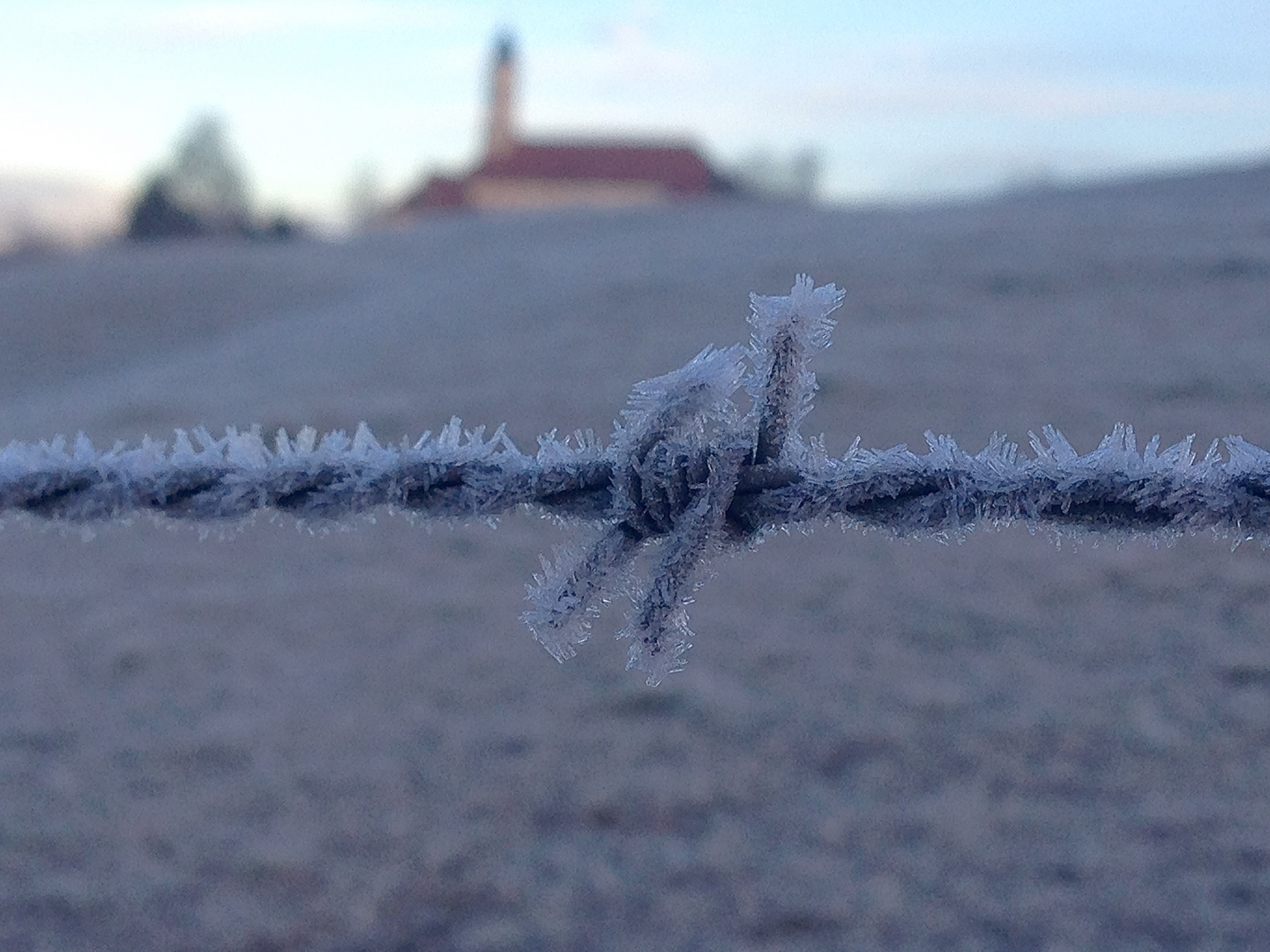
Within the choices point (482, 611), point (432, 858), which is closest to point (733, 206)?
point (482, 611)

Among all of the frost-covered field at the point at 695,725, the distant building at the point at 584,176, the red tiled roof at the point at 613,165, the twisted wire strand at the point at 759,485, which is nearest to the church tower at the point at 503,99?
the distant building at the point at 584,176

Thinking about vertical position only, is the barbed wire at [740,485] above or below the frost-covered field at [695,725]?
above

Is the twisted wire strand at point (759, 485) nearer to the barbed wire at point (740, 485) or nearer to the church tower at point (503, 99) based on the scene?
the barbed wire at point (740, 485)

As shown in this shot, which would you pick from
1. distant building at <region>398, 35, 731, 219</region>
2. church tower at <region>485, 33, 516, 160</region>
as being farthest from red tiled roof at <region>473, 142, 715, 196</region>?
church tower at <region>485, 33, 516, 160</region>

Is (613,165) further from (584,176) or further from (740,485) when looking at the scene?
(740,485)

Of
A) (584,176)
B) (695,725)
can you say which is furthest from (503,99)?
(695,725)
